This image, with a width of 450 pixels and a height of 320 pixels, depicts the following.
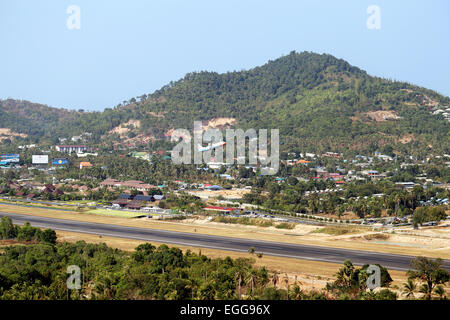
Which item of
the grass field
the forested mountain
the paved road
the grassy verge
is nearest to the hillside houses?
the grass field

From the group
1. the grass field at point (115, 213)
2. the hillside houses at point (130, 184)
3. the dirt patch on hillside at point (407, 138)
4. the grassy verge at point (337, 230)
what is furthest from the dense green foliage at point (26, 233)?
the dirt patch on hillside at point (407, 138)

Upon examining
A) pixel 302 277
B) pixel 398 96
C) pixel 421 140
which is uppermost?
pixel 398 96

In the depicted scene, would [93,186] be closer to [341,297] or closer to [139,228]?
[139,228]

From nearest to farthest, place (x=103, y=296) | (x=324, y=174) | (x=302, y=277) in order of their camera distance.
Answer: (x=103, y=296) < (x=302, y=277) < (x=324, y=174)

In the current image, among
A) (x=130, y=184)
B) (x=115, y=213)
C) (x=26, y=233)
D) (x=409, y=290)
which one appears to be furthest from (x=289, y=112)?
(x=409, y=290)

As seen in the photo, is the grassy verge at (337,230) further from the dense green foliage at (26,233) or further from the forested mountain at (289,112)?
the forested mountain at (289,112)

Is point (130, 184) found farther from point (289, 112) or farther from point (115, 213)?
point (289, 112)

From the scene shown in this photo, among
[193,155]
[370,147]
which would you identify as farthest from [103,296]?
[370,147]
